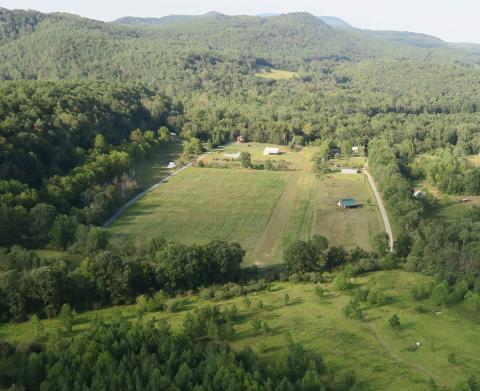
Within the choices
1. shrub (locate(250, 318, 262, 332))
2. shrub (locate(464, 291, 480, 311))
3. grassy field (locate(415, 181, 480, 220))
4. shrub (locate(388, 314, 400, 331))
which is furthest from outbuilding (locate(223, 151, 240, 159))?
shrub (locate(388, 314, 400, 331))

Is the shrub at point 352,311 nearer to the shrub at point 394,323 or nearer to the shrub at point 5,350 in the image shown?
the shrub at point 394,323

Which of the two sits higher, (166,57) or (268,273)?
(166,57)

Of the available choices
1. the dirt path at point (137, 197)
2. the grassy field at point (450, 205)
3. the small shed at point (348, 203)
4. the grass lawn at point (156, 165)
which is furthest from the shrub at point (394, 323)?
the grass lawn at point (156, 165)

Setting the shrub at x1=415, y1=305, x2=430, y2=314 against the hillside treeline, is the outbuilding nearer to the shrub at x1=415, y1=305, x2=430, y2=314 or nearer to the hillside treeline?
the hillside treeline

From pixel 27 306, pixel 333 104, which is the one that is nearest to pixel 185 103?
pixel 333 104

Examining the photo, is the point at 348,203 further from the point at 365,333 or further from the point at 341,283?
the point at 365,333

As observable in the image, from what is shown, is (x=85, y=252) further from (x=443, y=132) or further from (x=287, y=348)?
(x=443, y=132)
